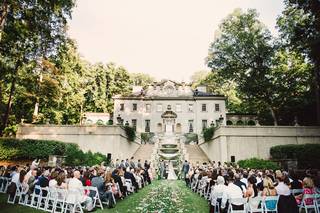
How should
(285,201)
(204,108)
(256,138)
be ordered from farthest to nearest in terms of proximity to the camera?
(204,108) → (256,138) → (285,201)

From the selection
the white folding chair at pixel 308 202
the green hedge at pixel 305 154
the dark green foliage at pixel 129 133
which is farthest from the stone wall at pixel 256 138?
the white folding chair at pixel 308 202

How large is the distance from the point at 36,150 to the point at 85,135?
6500 mm

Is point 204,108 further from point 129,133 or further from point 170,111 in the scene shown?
point 129,133

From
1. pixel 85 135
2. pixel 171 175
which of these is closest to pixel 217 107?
pixel 171 175

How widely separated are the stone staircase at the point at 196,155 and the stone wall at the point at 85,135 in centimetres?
793

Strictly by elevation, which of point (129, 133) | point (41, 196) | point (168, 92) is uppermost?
point (168, 92)

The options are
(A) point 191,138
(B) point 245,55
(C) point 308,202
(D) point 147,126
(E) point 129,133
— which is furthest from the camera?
(D) point 147,126

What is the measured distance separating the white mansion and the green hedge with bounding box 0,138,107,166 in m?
23.4

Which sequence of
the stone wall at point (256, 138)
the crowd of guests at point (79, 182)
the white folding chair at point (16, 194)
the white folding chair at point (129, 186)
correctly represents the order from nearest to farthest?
the crowd of guests at point (79, 182), the white folding chair at point (16, 194), the white folding chair at point (129, 186), the stone wall at point (256, 138)

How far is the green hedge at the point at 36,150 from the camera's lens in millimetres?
18047

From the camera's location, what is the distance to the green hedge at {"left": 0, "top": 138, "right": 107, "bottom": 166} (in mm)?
18047

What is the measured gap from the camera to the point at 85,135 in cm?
2505

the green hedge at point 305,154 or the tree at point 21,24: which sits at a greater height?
the tree at point 21,24

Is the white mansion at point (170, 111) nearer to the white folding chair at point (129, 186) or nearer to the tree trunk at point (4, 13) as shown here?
the tree trunk at point (4, 13)
